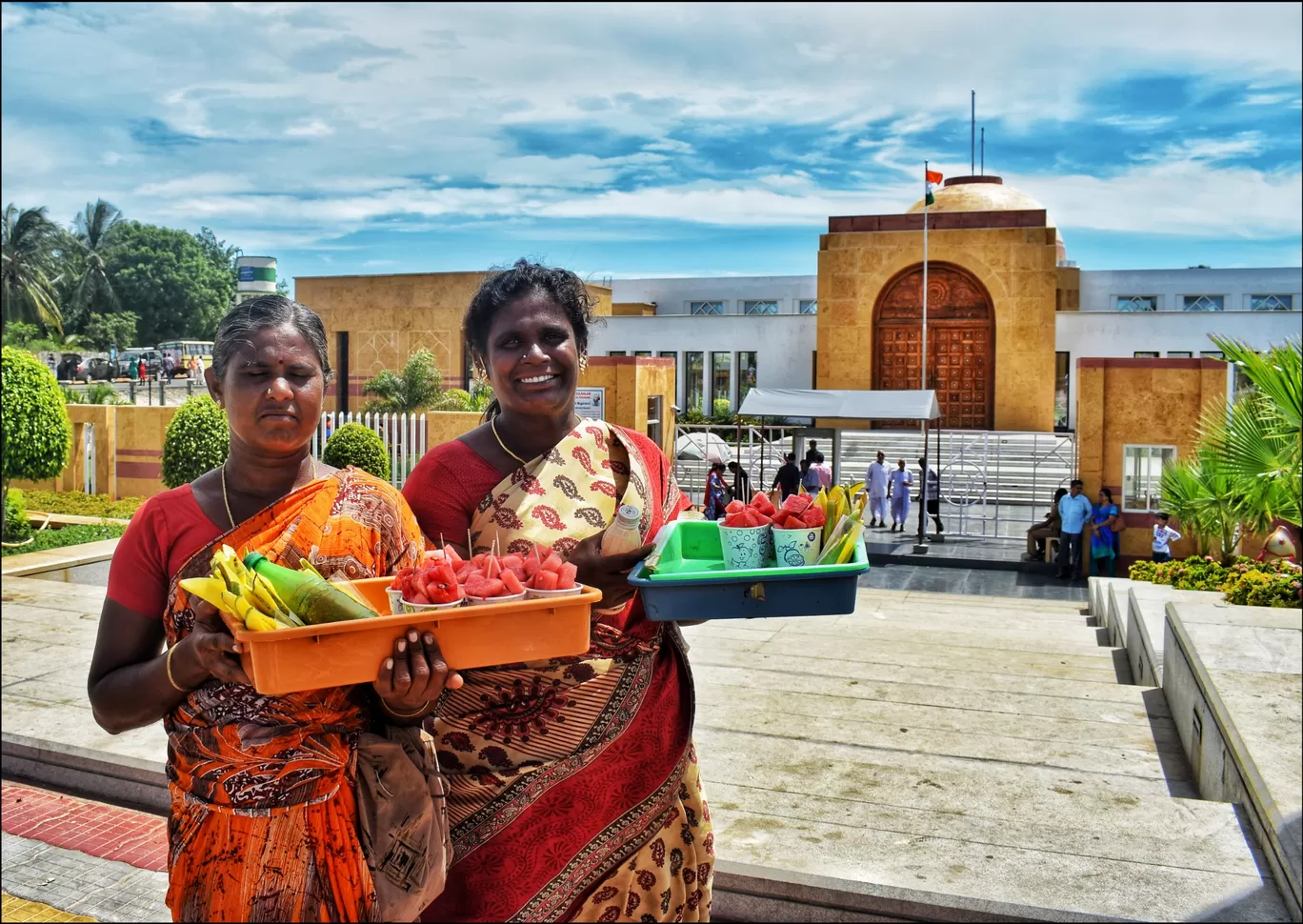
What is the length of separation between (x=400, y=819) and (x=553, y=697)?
0.45 m

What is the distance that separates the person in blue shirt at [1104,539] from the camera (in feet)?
Answer: 47.1

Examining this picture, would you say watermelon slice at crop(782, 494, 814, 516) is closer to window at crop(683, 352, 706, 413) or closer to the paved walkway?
the paved walkway

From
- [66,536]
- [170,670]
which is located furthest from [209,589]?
[66,536]

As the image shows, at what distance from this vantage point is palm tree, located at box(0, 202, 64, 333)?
42.9 meters

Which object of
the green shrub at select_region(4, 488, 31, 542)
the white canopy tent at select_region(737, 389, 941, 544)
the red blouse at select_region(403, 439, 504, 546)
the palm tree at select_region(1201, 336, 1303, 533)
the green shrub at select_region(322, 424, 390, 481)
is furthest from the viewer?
the white canopy tent at select_region(737, 389, 941, 544)

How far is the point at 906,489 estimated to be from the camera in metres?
17.7

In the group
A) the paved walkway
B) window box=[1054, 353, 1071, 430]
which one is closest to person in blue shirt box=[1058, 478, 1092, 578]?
the paved walkway

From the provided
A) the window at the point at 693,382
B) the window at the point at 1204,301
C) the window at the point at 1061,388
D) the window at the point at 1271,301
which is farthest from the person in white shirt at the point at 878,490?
the window at the point at 1271,301

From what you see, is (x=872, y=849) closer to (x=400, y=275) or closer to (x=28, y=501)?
(x=28, y=501)

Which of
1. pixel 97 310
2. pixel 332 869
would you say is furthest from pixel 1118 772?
pixel 97 310

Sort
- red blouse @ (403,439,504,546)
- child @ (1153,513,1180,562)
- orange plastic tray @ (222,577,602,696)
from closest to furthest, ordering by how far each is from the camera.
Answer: orange plastic tray @ (222,577,602,696) < red blouse @ (403,439,504,546) < child @ (1153,513,1180,562)

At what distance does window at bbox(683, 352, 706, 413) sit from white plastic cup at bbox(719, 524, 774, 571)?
91.3ft

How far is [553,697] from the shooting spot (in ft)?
8.18

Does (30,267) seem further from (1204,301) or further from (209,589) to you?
(209,589)
